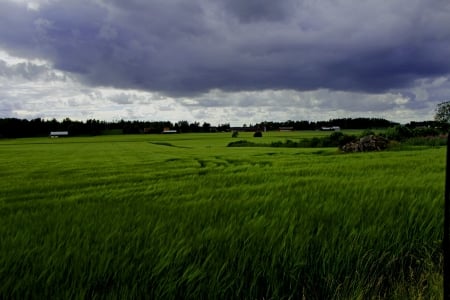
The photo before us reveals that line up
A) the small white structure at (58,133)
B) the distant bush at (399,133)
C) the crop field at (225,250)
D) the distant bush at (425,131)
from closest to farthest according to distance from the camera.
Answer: the crop field at (225,250) → the distant bush at (399,133) → the distant bush at (425,131) → the small white structure at (58,133)

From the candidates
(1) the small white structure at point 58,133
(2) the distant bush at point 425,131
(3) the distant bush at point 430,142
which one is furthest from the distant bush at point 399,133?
(1) the small white structure at point 58,133

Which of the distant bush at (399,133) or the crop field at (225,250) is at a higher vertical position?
the distant bush at (399,133)

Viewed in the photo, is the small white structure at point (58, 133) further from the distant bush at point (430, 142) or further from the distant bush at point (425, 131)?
the distant bush at point (430, 142)

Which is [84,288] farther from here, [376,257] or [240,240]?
[376,257]

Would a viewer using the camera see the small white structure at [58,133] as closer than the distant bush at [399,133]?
No

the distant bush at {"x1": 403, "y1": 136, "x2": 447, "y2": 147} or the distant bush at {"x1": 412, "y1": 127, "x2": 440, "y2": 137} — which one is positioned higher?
the distant bush at {"x1": 412, "y1": 127, "x2": 440, "y2": 137}

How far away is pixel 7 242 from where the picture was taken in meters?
3.31

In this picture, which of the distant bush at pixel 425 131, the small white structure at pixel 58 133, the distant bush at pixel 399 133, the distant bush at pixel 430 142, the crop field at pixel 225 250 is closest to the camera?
the crop field at pixel 225 250

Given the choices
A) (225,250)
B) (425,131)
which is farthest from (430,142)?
(225,250)

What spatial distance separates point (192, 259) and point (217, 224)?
0.94 m

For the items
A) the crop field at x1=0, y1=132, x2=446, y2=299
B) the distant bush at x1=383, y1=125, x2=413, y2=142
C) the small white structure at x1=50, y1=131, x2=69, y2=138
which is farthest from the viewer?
the small white structure at x1=50, y1=131, x2=69, y2=138

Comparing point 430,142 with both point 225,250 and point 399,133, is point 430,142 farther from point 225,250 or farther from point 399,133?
point 225,250

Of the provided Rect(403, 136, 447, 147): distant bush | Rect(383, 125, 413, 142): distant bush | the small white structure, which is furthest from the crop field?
the small white structure

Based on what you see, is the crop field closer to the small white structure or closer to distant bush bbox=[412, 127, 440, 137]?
distant bush bbox=[412, 127, 440, 137]
